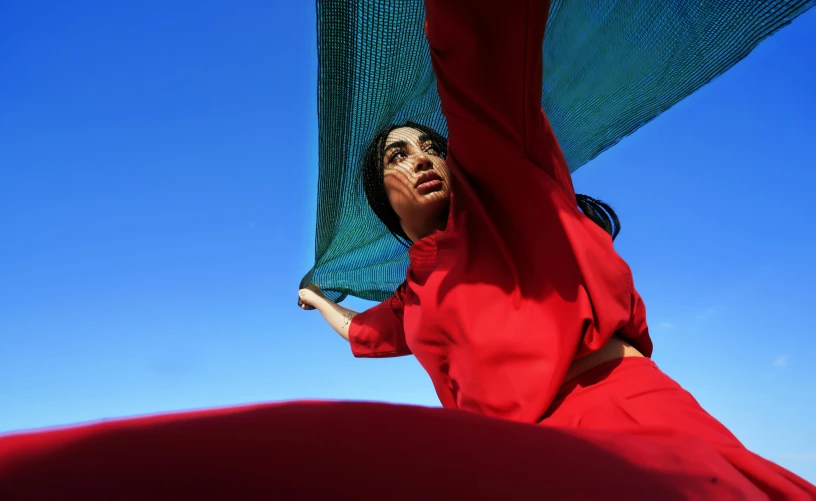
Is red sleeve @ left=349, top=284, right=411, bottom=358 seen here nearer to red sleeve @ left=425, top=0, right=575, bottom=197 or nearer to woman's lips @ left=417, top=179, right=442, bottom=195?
woman's lips @ left=417, top=179, right=442, bottom=195

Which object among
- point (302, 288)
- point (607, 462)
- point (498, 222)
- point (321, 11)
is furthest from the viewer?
point (302, 288)

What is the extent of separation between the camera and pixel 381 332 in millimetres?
2078

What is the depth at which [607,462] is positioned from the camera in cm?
57

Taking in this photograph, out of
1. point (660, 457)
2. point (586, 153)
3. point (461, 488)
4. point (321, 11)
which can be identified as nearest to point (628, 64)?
point (586, 153)

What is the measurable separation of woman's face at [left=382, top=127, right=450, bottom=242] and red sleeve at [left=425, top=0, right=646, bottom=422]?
0.23 meters

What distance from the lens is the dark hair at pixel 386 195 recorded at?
1587 millimetres

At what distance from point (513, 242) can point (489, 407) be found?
0.36 m

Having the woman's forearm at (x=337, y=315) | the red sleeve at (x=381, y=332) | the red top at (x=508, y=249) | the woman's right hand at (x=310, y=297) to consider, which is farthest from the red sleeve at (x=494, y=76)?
the woman's right hand at (x=310, y=297)

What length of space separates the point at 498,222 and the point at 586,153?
888 mm

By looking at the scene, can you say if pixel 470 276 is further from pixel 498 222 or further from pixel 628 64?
pixel 628 64

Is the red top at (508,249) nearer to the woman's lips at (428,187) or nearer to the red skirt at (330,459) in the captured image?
the woman's lips at (428,187)

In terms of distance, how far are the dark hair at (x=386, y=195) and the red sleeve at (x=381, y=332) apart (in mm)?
268

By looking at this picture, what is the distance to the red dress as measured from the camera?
40cm

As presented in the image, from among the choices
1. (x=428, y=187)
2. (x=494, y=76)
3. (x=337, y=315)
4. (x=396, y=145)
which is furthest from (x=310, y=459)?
(x=337, y=315)
